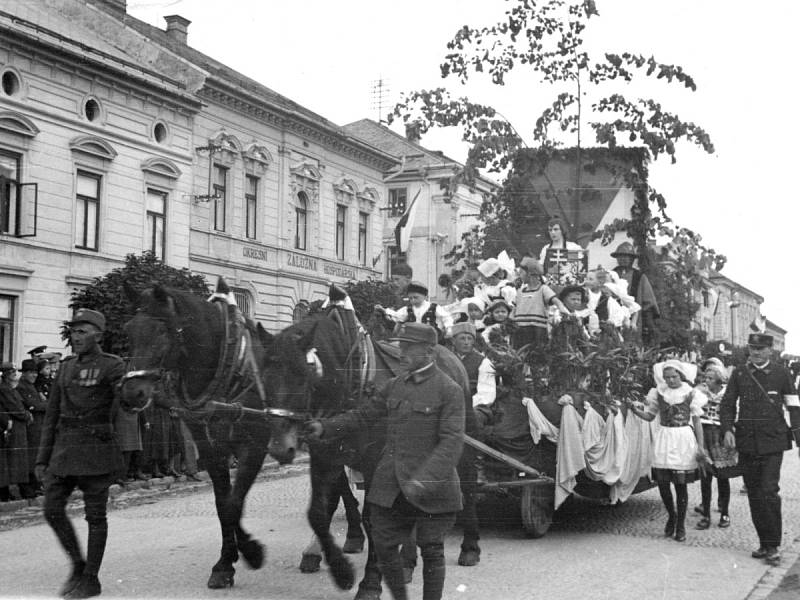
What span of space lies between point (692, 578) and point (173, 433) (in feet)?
26.2

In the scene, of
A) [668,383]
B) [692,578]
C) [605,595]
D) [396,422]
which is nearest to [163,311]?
[396,422]

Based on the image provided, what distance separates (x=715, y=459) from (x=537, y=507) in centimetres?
217

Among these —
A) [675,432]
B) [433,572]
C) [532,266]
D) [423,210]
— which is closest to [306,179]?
[423,210]

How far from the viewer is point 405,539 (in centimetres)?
529

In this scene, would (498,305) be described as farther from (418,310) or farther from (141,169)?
(141,169)

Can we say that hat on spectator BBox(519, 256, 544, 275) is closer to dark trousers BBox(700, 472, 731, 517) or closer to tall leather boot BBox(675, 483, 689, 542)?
tall leather boot BBox(675, 483, 689, 542)

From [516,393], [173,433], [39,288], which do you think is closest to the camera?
[516,393]

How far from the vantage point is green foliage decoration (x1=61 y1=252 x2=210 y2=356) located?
1212cm

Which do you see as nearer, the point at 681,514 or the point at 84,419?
the point at 84,419

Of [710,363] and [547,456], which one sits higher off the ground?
[710,363]

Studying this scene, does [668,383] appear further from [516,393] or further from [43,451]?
[43,451]

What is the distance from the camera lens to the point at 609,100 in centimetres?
1148

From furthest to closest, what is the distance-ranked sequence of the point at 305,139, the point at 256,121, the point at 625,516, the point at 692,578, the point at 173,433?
the point at 305,139 < the point at 256,121 < the point at 173,433 < the point at 625,516 < the point at 692,578

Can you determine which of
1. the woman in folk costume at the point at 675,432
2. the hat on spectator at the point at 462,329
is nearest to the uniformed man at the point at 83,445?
the hat on spectator at the point at 462,329
